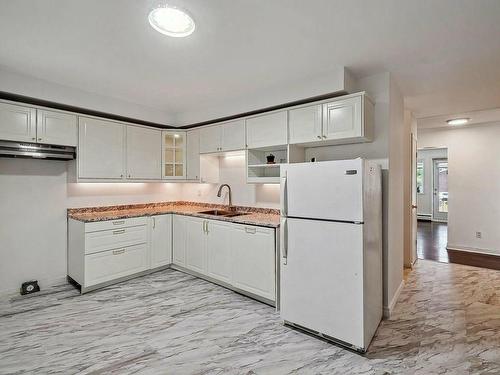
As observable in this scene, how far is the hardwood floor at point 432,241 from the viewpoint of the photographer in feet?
16.9

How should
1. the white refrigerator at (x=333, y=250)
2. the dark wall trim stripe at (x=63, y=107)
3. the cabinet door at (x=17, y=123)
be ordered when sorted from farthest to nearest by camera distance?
the dark wall trim stripe at (x=63, y=107) < the cabinet door at (x=17, y=123) < the white refrigerator at (x=333, y=250)

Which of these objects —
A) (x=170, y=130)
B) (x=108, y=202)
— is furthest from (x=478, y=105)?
(x=108, y=202)

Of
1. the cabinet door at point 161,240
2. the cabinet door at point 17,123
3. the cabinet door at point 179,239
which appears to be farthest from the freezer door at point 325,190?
the cabinet door at point 17,123

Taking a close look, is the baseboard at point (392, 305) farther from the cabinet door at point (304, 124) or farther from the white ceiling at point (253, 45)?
the white ceiling at point (253, 45)

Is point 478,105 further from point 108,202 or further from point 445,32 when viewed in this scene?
point 108,202

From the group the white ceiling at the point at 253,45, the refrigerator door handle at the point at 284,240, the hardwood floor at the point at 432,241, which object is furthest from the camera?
the hardwood floor at the point at 432,241

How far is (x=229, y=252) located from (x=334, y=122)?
1.94 meters

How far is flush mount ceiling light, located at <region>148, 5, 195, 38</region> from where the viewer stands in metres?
1.92

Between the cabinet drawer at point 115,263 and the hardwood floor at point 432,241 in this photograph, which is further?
the hardwood floor at point 432,241

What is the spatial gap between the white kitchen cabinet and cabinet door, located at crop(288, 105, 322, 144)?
8 cm

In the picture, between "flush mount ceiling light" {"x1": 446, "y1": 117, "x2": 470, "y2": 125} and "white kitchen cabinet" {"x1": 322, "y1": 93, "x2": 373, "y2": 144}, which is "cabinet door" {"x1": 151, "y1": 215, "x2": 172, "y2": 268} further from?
"flush mount ceiling light" {"x1": 446, "y1": 117, "x2": 470, "y2": 125}

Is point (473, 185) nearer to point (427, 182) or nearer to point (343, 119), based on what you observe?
point (427, 182)

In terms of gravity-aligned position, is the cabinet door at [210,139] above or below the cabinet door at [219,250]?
above

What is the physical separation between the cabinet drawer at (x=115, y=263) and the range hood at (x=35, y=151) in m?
1.27
